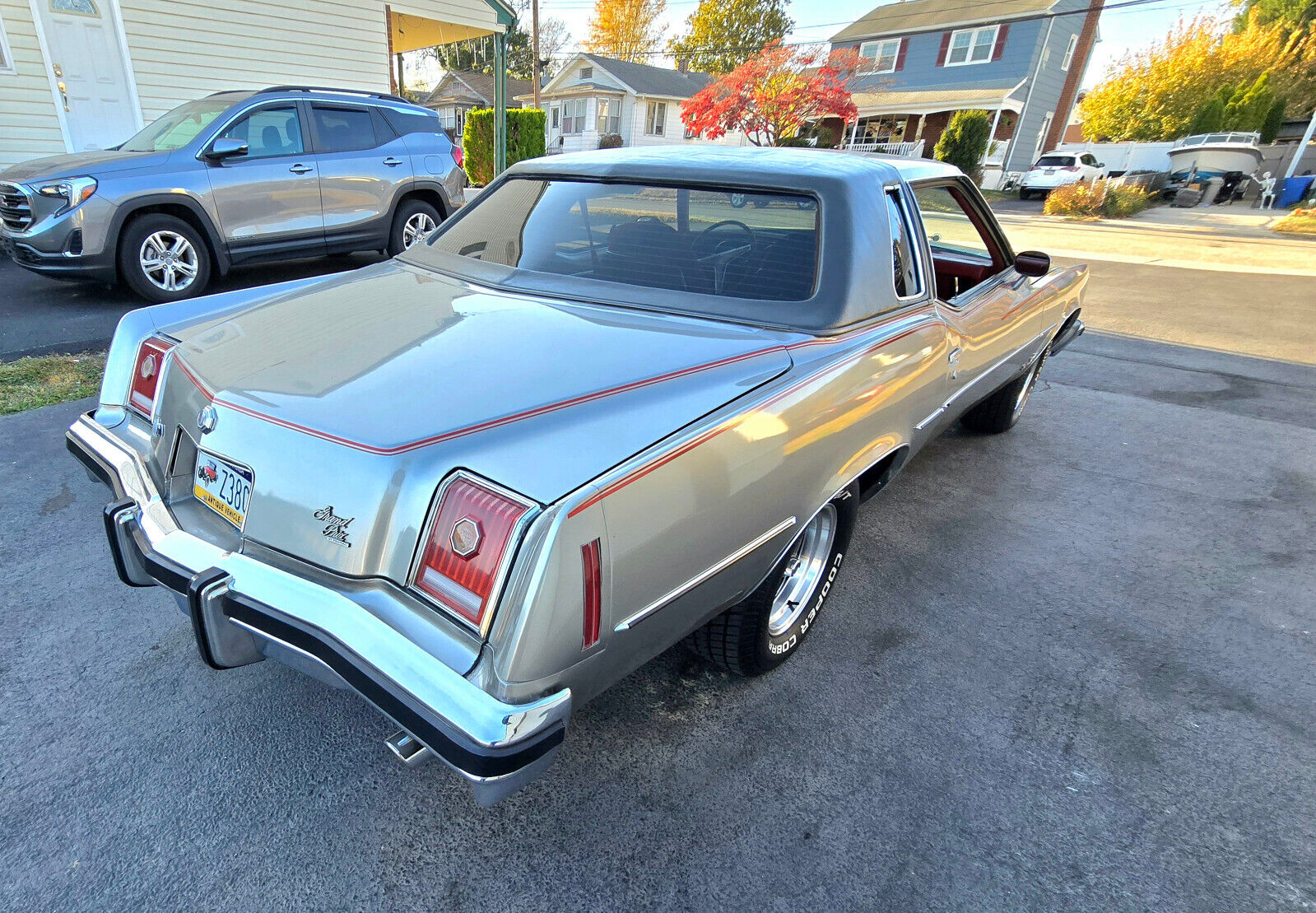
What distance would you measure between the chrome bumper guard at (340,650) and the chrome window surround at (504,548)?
0.30ft

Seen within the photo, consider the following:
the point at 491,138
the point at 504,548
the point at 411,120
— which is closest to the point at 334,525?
the point at 504,548

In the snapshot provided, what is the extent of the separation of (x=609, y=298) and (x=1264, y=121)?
37579 mm

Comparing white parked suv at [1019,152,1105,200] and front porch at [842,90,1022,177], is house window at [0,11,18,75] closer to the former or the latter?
front porch at [842,90,1022,177]

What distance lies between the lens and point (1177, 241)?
14.5 metres

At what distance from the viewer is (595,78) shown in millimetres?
35469

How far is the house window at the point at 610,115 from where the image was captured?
116 feet

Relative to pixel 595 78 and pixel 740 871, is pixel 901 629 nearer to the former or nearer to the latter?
pixel 740 871

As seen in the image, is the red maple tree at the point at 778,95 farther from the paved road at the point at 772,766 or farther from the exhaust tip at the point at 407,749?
the exhaust tip at the point at 407,749

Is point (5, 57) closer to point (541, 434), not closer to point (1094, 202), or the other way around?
point (541, 434)

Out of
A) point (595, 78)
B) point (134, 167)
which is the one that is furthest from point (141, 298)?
point (595, 78)

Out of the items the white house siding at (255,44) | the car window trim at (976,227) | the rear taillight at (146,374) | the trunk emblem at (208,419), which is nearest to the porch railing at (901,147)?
the white house siding at (255,44)

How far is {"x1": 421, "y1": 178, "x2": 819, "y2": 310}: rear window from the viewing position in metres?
2.33

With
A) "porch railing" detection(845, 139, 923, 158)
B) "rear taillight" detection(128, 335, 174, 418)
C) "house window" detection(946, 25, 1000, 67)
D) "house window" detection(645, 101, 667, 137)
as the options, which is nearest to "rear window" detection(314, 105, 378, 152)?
"rear taillight" detection(128, 335, 174, 418)

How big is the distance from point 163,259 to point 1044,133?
115ft
